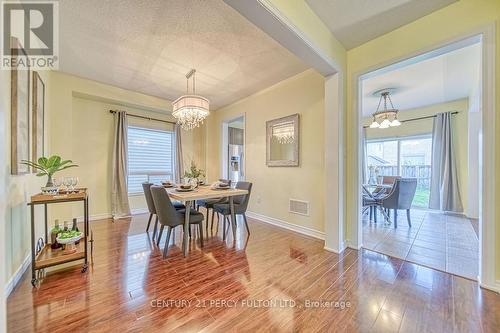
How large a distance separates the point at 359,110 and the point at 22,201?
398 centimetres

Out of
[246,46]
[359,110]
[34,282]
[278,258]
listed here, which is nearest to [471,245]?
[359,110]

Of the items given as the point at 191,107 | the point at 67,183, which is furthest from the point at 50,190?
the point at 191,107

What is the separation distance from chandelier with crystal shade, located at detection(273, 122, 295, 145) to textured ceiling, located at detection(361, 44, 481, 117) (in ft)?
4.20

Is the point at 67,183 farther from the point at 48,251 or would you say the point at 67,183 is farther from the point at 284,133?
the point at 284,133

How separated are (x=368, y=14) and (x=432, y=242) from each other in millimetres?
3175

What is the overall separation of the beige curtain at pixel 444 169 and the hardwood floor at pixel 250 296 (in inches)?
150

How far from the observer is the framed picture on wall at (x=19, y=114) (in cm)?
175

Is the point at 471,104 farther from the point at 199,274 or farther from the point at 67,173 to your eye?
the point at 67,173

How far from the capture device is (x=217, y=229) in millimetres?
3471

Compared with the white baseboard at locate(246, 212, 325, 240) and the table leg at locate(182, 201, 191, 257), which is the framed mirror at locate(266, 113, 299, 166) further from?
the table leg at locate(182, 201, 191, 257)

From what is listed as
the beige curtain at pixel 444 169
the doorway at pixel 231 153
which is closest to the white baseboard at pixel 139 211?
the doorway at pixel 231 153

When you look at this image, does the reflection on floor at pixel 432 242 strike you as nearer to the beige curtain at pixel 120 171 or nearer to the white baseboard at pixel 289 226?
the white baseboard at pixel 289 226

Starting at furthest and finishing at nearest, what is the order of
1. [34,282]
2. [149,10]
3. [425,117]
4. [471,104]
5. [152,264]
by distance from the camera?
[425,117]
[471,104]
[152,264]
[149,10]
[34,282]

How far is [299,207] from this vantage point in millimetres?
3455
